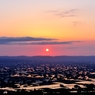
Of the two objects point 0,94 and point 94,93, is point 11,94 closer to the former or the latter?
point 0,94

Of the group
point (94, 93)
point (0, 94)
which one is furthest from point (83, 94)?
point (0, 94)

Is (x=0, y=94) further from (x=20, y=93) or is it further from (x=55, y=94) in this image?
(x=55, y=94)

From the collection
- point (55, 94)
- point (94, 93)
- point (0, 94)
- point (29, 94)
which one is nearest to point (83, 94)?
point (94, 93)

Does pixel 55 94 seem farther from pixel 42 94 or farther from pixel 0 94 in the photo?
pixel 0 94

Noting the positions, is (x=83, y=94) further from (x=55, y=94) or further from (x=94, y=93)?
(x=55, y=94)

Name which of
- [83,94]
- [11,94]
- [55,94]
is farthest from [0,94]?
[83,94]

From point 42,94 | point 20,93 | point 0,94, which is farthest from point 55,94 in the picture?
Answer: point 0,94
